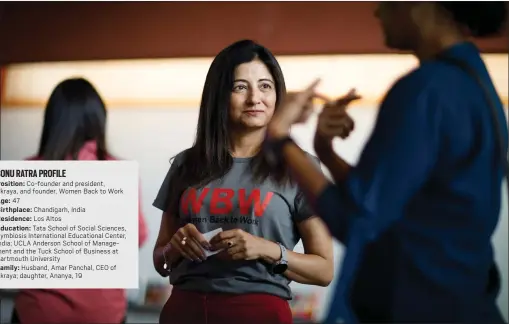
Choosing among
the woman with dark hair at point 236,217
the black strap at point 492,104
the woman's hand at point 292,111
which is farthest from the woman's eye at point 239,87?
the black strap at point 492,104

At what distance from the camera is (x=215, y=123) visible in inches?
83.4

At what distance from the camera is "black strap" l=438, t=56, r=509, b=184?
1.92 metres

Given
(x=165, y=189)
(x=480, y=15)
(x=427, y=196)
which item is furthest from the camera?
(x=165, y=189)

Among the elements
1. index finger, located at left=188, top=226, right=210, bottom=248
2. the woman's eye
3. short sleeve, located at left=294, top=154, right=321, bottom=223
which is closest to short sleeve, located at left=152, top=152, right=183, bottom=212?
index finger, located at left=188, top=226, right=210, bottom=248

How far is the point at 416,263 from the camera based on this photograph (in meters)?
1.89

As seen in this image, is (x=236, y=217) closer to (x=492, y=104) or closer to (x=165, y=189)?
(x=165, y=189)

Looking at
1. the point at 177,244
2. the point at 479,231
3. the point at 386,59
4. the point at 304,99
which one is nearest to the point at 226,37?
the point at 304,99

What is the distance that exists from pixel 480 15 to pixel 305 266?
0.82 m

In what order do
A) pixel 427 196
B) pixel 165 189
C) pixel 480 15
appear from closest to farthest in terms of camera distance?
1. pixel 427 196
2. pixel 480 15
3. pixel 165 189

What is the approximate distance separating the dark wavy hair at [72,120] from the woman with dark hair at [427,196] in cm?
62

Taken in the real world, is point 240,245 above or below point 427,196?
below

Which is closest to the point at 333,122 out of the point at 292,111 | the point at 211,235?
the point at 292,111

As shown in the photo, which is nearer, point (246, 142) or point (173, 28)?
point (246, 142)

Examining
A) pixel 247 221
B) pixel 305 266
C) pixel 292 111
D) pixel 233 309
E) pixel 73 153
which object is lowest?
pixel 233 309
